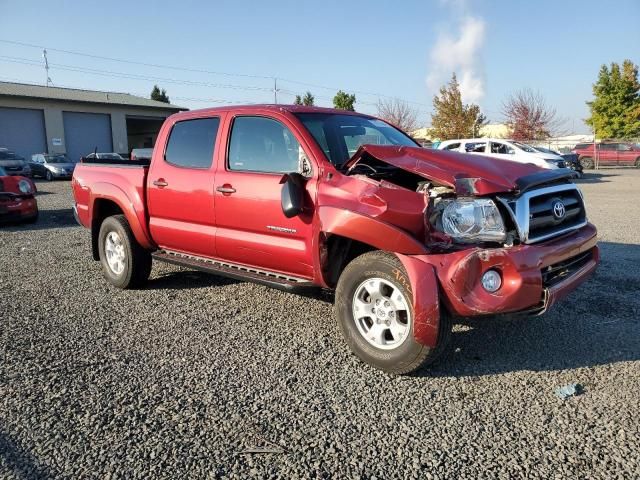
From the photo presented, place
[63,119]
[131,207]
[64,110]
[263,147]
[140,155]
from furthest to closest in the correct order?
[63,119], [64,110], [140,155], [131,207], [263,147]

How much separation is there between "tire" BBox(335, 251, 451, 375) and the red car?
30.6 ft

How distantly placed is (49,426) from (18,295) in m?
3.17

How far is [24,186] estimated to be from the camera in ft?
36.0

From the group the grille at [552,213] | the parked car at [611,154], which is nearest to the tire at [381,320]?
the grille at [552,213]

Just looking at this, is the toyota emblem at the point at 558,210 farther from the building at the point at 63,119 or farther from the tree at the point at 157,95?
the tree at the point at 157,95

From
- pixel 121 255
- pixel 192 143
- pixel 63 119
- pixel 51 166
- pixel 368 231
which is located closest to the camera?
pixel 368 231

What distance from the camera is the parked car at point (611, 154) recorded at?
1284 inches

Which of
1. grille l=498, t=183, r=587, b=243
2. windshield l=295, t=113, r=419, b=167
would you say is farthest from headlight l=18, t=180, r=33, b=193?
grille l=498, t=183, r=587, b=243

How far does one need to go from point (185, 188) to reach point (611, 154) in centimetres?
3494

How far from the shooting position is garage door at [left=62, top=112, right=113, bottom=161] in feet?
123

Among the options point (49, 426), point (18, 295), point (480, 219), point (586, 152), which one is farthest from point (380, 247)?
point (586, 152)

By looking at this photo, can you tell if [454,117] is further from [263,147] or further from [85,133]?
[263,147]

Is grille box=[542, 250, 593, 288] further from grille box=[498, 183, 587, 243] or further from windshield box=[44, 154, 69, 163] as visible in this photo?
windshield box=[44, 154, 69, 163]

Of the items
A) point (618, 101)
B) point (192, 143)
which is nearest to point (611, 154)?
point (618, 101)
